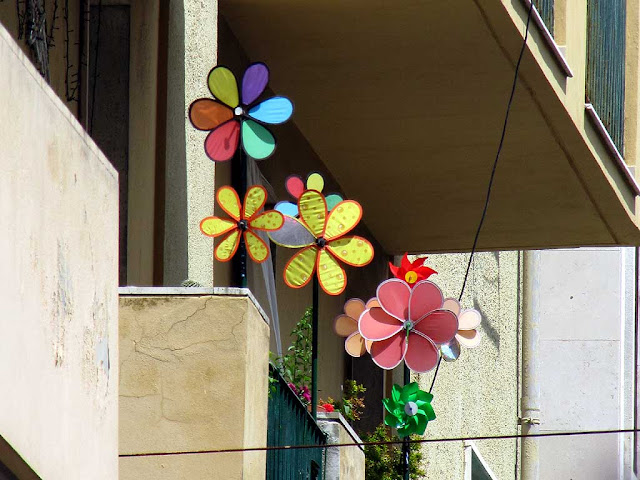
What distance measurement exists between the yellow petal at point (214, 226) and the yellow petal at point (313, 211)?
3.37 ft

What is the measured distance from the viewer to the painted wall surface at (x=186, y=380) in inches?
303

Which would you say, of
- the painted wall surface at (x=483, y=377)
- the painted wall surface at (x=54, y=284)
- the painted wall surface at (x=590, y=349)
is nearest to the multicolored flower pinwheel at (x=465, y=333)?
the painted wall surface at (x=483, y=377)

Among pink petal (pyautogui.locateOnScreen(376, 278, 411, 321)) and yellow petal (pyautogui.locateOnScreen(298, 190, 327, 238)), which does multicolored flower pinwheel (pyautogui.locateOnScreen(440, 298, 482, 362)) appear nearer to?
pink petal (pyautogui.locateOnScreen(376, 278, 411, 321))

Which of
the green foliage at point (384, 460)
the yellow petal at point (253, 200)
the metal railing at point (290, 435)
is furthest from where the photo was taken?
the green foliage at point (384, 460)

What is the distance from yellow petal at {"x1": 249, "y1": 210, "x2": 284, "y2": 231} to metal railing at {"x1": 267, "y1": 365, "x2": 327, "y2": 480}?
0.80 meters

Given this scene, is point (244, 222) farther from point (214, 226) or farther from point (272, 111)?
point (272, 111)

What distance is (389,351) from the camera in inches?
430

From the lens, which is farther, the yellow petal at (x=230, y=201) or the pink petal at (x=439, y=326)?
the pink petal at (x=439, y=326)

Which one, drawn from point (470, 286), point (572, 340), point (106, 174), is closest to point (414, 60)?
point (106, 174)

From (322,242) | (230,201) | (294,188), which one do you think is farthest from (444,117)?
(230,201)

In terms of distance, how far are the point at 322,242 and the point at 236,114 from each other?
1.21 metres

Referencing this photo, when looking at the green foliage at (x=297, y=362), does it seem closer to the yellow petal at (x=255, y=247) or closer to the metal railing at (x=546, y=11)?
the yellow petal at (x=255, y=247)

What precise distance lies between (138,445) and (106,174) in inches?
73.4

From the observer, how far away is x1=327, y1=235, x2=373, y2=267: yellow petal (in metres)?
10.3
